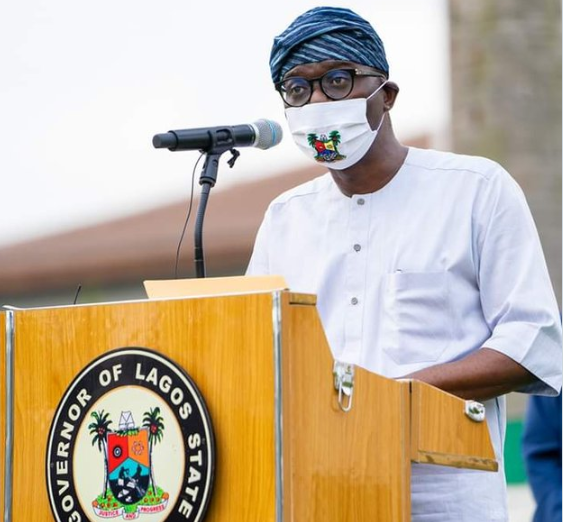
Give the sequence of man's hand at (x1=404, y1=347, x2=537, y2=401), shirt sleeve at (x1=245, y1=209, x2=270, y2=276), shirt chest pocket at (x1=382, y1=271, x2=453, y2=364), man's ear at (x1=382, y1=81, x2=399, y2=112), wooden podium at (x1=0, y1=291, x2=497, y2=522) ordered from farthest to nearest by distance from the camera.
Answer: shirt sleeve at (x1=245, y1=209, x2=270, y2=276) → man's ear at (x1=382, y1=81, x2=399, y2=112) → shirt chest pocket at (x1=382, y1=271, x2=453, y2=364) → man's hand at (x1=404, y1=347, x2=537, y2=401) → wooden podium at (x1=0, y1=291, x2=497, y2=522)

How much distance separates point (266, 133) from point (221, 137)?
5.8 inches

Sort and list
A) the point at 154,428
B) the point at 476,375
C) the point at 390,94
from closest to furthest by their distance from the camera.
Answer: the point at 154,428 < the point at 476,375 < the point at 390,94

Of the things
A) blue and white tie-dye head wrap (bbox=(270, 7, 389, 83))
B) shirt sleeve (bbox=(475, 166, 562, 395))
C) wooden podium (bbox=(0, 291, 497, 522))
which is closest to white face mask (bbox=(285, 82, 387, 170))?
blue and white tie-dye head wrap (bbox=(270, 7, 389, 83))

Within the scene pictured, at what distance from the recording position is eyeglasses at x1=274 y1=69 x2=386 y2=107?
377 centimetres

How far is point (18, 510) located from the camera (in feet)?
11.2

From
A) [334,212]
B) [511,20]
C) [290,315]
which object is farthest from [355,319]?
[511,20]

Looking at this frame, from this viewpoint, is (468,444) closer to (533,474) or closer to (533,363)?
(533,363)

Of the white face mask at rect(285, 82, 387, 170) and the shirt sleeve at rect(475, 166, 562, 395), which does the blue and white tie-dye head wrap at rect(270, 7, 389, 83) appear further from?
the shirt sleeve at rect(475, 166, 562, 395)

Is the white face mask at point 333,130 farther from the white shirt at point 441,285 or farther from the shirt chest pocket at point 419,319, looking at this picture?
the shirt chest pocket at point 419,319

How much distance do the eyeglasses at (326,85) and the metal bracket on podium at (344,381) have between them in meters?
0.89

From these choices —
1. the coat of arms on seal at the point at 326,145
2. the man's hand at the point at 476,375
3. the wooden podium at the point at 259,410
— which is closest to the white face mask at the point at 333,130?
the coat of arms on seal at the point at 326,145

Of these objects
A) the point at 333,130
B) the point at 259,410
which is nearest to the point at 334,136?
the point at 333,130

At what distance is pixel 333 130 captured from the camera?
3775mm

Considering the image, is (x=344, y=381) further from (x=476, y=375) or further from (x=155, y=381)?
(x=476, y=375)
